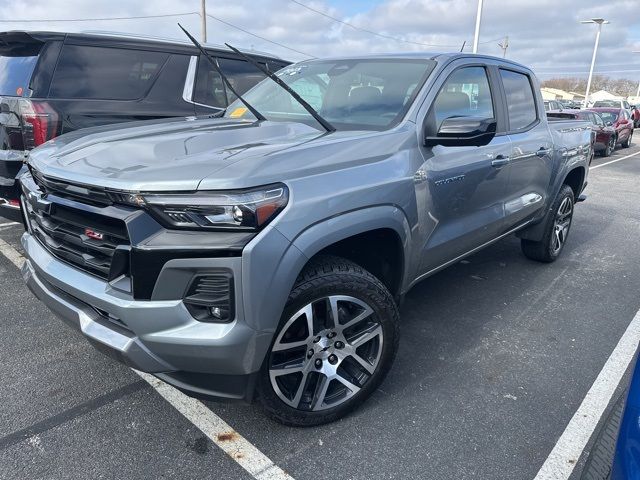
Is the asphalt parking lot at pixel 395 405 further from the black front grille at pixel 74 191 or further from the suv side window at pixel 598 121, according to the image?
the suv side window at pixel 598 121

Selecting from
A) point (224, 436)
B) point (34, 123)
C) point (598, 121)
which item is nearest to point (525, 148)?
point (224, 436)

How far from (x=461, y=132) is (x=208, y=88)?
3502 millimetres

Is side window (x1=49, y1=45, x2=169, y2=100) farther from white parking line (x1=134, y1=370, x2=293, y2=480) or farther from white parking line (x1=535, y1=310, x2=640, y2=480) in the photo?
white parking line (x1=535, y1=310, x2=640, y2=480)

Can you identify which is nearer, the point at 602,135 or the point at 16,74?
the point at 16,74

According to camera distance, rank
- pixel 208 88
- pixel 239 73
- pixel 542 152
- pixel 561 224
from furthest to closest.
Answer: pixel 239 73 < pixel 208 88 < pixel 561 224 < pixel 542 152

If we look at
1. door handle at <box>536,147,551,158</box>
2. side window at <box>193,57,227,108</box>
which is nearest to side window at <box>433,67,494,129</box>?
door handle at <box>536,147,551,158</box>

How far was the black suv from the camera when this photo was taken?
423 cm

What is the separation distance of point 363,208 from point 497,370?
1.50 meters

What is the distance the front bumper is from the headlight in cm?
15

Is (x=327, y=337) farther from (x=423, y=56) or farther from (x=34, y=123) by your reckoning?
(x=34, y=123)

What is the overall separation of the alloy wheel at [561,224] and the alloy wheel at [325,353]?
10.7 ft

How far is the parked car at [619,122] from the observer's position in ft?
60.4

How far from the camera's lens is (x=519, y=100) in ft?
14.0

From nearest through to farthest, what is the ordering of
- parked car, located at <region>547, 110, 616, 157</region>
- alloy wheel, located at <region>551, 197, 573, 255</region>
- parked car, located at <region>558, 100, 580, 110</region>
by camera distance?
alloy wheel, located at <region>551, 197, 573, 255</region>, parked car, located at <region>547, 110, 616, 157</region>, parked car, located at <region>558, 100, 580, 110</region>
